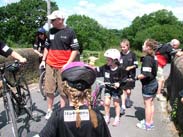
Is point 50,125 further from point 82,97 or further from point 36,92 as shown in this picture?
point 36,92

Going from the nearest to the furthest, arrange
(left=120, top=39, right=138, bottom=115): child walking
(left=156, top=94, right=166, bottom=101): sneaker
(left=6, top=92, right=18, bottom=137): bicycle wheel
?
(left=6, top=92, right=18, bottom=137): bicycle wheel → (left=120, top=39, right=138, bottom=115): child walking → (left=156, top=94, right=166, bottom=101): sneaker

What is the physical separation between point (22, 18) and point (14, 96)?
62.7m

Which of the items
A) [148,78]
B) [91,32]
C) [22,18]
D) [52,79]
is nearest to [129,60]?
[148,78]

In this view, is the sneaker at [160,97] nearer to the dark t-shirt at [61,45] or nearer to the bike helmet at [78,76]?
the dark t-shirt at [61,45]

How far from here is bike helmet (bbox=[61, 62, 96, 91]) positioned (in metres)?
3.12

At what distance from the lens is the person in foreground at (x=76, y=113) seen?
313cm

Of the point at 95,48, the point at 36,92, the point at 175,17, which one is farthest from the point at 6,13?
the point at 36,92

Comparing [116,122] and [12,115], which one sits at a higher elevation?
[12,115]

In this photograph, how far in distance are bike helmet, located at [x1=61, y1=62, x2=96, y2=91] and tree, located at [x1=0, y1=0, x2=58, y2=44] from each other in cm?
6336

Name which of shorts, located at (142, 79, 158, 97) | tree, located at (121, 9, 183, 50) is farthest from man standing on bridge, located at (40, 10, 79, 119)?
tree, located at (121, 9, 183, 50)

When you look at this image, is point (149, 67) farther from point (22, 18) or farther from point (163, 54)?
point (22, 18)

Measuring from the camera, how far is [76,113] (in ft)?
10.3

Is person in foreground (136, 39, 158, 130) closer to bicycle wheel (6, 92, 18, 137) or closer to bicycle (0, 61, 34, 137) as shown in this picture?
bicycle (0, 61, 34, 137)

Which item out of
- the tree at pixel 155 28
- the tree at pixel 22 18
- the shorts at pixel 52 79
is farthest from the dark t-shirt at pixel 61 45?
the tree at pixel 155 28
